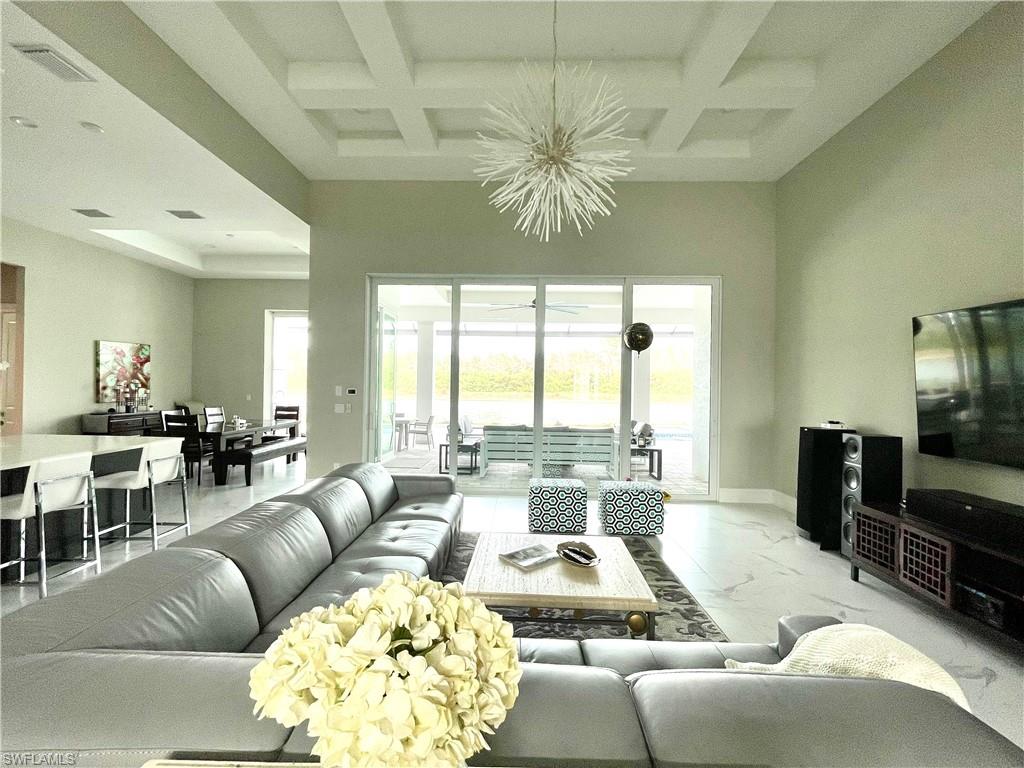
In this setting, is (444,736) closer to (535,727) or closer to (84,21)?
(535,727)

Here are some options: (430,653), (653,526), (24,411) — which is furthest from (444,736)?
(24,411)

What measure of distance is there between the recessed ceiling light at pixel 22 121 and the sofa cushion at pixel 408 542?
4072 mm

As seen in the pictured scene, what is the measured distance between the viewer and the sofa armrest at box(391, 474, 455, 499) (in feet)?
13.6

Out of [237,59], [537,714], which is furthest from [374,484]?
[237,59]

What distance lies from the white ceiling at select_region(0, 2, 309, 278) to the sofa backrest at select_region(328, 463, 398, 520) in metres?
3.01

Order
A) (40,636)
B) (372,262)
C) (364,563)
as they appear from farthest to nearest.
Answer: (372,262)
(364,563)
(40,636)

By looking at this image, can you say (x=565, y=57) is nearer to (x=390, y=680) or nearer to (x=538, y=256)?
(x=538, y=256)

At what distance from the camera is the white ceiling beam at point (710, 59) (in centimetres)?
333

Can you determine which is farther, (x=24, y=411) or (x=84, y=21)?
(x=24, y=411)

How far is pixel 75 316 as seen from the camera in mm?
7582

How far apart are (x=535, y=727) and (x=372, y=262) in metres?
6.01

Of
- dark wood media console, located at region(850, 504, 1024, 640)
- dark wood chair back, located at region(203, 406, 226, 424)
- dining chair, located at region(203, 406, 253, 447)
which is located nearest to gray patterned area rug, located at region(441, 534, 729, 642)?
dark wood media console, located at region(850, 504, 1024, 640)

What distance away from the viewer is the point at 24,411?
6.76 meters

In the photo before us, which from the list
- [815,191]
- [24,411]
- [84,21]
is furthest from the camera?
[24,411]
